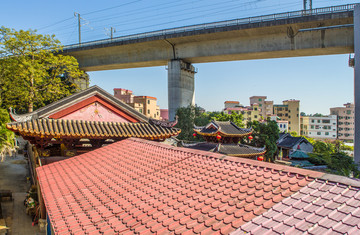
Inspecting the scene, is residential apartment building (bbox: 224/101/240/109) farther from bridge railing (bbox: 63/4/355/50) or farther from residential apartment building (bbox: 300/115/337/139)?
bridge railing (bbox: 63/4/355/50)

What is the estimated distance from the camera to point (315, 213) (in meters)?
3.37

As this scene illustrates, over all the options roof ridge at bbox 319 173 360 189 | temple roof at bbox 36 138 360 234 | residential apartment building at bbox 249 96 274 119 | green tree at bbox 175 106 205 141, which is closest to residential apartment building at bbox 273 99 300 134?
Answer: residential apartment building at bbox 249 96 274 119

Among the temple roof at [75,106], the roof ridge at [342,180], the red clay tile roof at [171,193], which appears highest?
the temple roof at [75,106]

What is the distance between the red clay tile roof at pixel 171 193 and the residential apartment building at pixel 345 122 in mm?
82278

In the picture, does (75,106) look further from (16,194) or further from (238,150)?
(238,150)

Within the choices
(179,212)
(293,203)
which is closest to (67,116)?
(179,212)

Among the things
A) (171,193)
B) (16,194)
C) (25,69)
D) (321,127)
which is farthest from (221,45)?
(321,127)

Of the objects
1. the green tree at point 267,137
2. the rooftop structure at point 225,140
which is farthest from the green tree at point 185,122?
the green tree at point 267,137

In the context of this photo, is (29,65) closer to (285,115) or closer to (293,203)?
(293,203)

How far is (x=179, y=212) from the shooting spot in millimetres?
4117

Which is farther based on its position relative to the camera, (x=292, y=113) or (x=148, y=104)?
(x=292, y=113)

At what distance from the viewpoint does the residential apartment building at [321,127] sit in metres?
72.6

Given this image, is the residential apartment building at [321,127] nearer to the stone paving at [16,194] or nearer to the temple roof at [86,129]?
the stone paving at [16,194]

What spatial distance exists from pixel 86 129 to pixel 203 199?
6732mm
